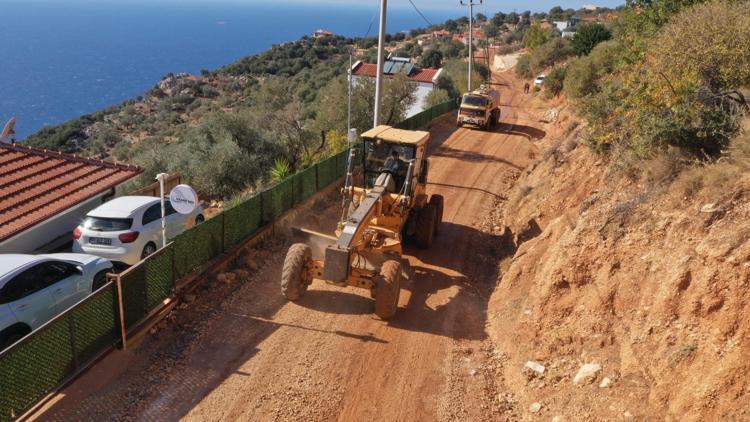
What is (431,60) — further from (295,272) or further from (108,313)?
(108,313)

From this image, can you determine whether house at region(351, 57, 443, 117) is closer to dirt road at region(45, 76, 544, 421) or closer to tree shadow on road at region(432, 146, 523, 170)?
tree shadow on road at region(432, 146, 523, 170)

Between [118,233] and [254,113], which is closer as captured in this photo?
[118,233]

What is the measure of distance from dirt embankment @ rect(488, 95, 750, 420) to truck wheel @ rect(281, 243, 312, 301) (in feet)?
13.0

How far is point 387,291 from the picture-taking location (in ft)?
34.8

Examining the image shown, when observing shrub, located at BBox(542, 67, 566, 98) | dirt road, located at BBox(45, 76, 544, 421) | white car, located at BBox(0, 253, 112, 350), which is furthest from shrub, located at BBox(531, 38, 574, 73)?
white car, located at BBox(0, 253, 112, 350)

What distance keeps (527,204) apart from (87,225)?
484 inches

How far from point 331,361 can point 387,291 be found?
1.76 metres

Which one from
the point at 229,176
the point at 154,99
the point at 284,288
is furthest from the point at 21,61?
the point at 284,288

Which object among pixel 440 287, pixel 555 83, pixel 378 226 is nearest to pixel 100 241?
pixel 378 226

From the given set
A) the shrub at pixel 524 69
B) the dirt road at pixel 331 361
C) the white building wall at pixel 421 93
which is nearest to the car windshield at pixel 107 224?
the dirt road at pixel 331 361

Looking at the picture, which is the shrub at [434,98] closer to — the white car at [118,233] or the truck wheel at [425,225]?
the truck wheel at [425,225]

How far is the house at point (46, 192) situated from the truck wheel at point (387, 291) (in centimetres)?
844

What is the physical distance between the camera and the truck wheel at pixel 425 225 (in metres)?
14.2

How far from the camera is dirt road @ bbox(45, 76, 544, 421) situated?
8.53 meters
